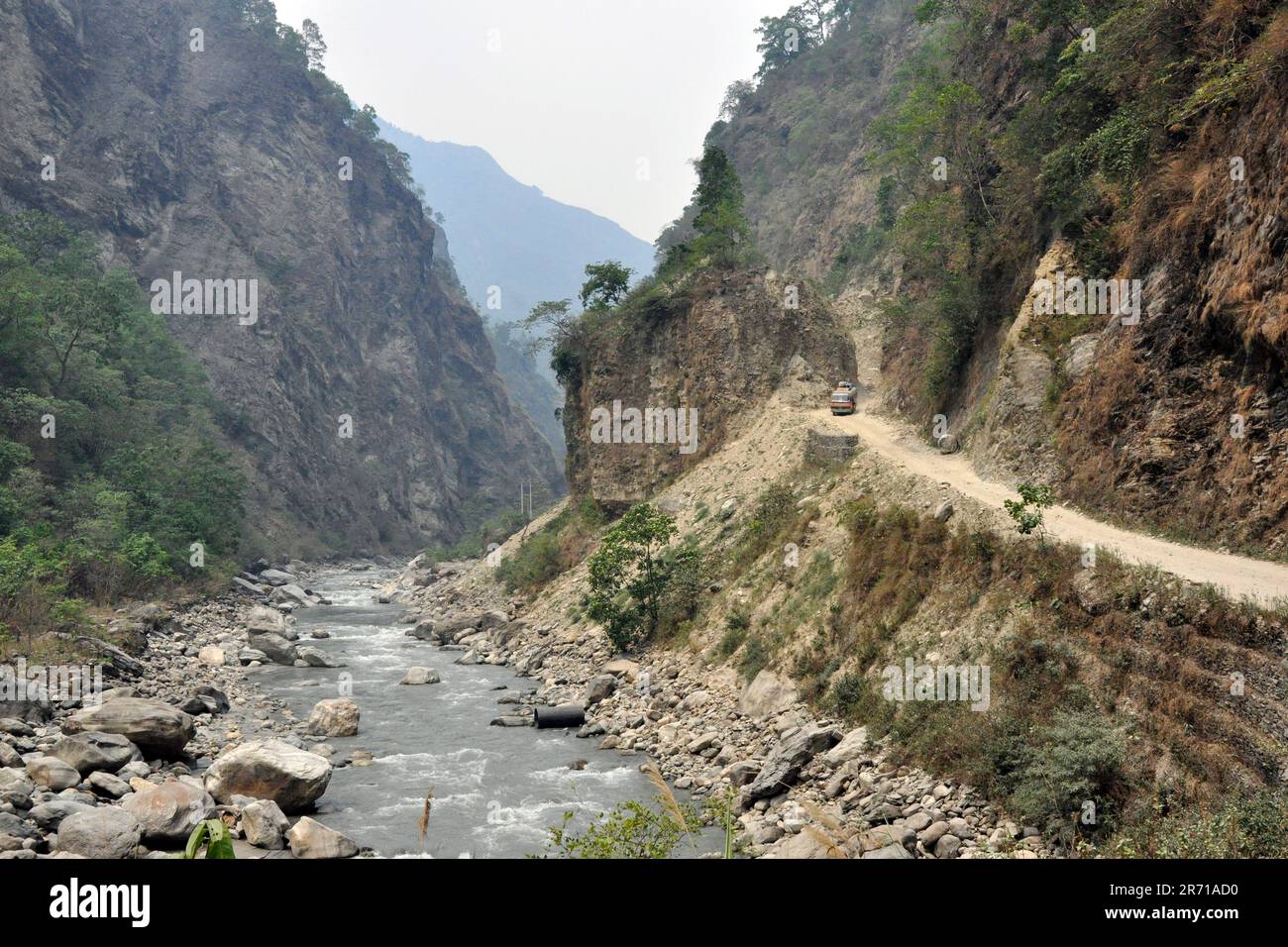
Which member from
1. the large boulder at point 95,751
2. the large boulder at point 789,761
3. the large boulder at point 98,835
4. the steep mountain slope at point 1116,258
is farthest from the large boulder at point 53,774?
the steep mountain slope at point 1116,258

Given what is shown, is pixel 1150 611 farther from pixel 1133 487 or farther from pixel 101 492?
pixel 101 492

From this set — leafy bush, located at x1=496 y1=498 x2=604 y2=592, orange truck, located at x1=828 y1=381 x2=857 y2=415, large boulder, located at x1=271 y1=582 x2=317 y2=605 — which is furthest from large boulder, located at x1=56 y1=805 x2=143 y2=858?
large boulder, located at x1=271 y1=582 x2=317 y2=605

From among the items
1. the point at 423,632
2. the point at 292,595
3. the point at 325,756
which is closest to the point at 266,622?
the point at 423,632

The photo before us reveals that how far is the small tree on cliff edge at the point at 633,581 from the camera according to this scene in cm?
2797

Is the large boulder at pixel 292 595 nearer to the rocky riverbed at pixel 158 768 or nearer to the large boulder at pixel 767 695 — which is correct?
the rocky riverbed at pixel 158 768

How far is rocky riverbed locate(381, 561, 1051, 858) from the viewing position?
470 inches

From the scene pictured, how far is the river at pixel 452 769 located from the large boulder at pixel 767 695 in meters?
2.90

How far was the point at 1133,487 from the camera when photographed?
16.2 m

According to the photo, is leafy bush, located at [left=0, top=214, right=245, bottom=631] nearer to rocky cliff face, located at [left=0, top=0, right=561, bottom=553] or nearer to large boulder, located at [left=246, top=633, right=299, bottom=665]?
large boulder, located at [left=246, top=633, right=299, bottom=665]

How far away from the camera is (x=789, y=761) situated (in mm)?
16234

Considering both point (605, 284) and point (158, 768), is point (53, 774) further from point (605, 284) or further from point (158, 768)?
point (605, 284)
